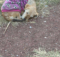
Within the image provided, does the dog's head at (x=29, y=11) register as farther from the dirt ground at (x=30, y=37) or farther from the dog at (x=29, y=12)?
the dirt ground at (x=30, y=37)

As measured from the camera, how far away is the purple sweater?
2.58m

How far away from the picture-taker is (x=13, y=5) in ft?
8.67

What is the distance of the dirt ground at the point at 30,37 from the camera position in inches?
78.1

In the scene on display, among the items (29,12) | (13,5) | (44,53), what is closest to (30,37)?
(44,53)

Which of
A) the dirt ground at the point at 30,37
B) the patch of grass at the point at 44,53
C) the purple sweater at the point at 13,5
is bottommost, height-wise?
the patch of grass at the point at 44,53

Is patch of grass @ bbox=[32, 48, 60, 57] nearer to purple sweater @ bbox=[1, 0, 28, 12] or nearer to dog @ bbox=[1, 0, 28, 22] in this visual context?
dog @ bbox=[1, 0, 28, 22]

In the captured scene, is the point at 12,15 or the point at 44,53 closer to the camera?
the point at 44,53

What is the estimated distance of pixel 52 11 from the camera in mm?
3102

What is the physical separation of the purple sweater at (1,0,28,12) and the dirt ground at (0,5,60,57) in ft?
1.24

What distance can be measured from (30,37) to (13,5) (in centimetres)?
90

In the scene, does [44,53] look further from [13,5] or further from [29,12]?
[13,5]

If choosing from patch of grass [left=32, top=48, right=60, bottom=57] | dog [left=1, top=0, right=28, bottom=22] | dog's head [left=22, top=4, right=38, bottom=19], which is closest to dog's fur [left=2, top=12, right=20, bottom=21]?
dog [left=1, top=0, right=28, bottom=22]

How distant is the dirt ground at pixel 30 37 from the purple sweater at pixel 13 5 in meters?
0.38

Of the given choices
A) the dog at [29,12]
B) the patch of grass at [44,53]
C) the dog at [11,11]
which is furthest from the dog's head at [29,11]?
the patch of grass at [44,53]
